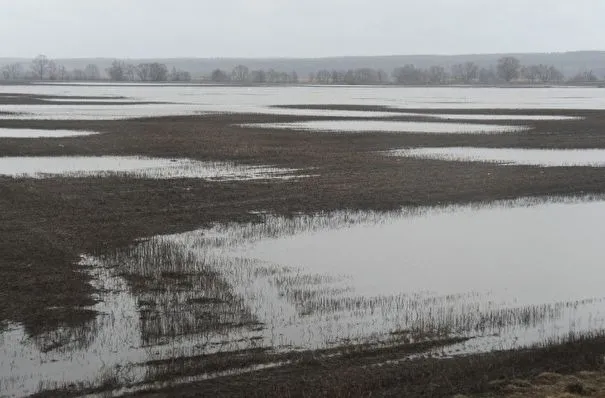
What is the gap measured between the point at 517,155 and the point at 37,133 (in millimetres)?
24955

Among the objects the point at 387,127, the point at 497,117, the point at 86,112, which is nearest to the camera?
the point at 387,127

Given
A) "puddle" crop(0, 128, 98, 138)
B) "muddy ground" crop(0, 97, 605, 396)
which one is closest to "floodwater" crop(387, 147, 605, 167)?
"muddy ground" crop(0, 97, 605, 396)

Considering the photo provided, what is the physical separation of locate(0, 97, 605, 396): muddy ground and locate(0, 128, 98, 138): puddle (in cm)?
176

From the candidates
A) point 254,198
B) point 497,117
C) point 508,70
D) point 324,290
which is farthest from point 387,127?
point 508,70

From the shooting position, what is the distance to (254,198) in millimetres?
21922

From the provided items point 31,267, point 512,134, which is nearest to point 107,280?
point 31,267

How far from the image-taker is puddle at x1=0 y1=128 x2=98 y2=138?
127 ft

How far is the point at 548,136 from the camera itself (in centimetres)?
4125

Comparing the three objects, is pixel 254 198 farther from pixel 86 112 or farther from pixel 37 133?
pixel 86 112

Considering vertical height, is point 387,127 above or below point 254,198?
above

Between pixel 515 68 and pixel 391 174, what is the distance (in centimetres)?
17830

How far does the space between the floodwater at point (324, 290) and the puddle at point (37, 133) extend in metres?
23.5

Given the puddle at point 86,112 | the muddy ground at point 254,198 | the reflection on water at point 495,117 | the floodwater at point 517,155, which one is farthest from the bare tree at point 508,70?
the floodwater at point 517,155

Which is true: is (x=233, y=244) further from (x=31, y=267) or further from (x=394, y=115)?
(x=394, y=115)
